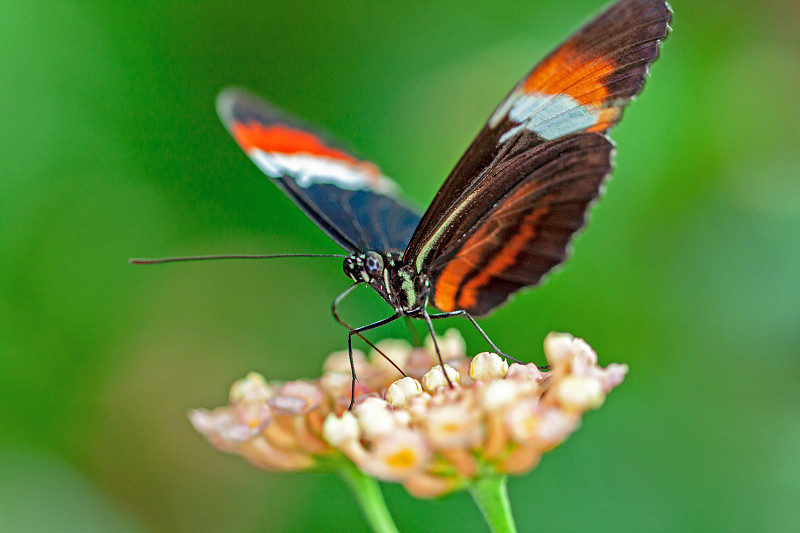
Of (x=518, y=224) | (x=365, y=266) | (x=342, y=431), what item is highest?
(x=518, y=224)

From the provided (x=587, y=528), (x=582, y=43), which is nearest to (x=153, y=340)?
(x=587, y=528)

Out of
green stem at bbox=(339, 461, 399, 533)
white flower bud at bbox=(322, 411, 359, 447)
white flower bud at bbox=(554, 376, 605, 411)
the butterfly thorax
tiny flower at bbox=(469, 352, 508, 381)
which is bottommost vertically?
green stem at bbox=(339, 461, 399, 533)

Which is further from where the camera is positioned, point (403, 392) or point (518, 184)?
point (518, 184)

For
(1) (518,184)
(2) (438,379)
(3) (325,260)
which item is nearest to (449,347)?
(2) (438,379)

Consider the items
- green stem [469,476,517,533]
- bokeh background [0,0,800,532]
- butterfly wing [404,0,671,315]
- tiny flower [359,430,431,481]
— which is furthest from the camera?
bokeh background [0,0,800,532]

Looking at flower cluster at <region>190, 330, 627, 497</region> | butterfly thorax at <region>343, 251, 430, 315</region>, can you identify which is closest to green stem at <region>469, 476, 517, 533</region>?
flower cluster at <region>190, 330, 627, 497</region>

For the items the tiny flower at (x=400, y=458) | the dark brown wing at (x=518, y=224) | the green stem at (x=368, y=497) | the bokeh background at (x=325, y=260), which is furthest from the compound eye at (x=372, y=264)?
the bokeh background at (x=325, y=260)

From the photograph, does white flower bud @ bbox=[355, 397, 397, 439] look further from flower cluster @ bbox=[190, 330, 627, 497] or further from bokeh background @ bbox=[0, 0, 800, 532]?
bokeh background @ bbox=[0, 0, 800, 532]

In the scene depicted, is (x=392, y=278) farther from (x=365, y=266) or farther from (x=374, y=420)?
(x=374, y=420)
